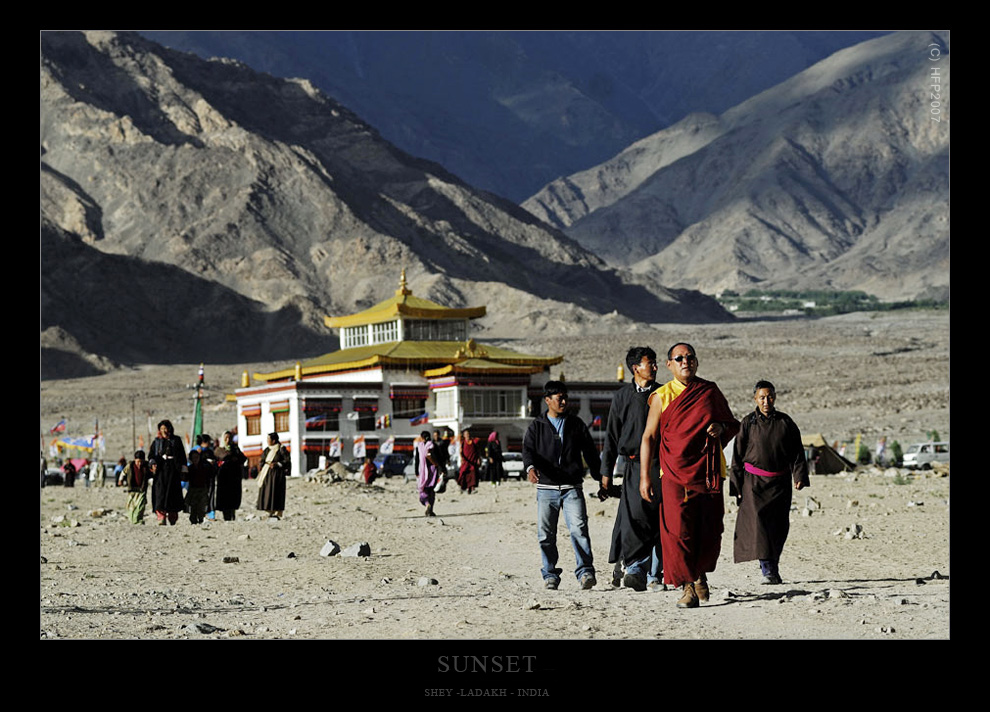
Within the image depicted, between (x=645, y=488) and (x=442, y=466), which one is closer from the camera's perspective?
(x=645, y=488)

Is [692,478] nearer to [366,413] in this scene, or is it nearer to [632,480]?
[632,480]

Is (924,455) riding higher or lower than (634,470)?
lower

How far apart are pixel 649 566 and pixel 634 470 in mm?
826

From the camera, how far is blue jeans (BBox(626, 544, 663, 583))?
1191 centimetres

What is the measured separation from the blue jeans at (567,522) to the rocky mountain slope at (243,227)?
104 meters

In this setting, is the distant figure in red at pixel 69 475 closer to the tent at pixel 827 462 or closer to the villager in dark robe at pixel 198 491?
the tent at pixel 827 462

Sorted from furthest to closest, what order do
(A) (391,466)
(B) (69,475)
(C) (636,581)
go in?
(A) (391,466) → (B) (69,475) → (C) (636,581)

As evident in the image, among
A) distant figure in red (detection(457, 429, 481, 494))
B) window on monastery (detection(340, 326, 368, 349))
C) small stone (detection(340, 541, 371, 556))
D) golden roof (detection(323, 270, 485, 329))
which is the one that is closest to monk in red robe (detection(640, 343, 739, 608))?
small stone (detection(340, 541, 371, 556))

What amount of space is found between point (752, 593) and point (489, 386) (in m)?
45.1

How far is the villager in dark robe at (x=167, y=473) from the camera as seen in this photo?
843 inches

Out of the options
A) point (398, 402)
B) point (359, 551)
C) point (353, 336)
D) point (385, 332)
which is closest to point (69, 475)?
point (398, 402)

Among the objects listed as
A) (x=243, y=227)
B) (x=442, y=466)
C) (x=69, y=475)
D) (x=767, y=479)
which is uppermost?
(x=243, y=227)

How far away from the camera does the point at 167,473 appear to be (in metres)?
22.3
